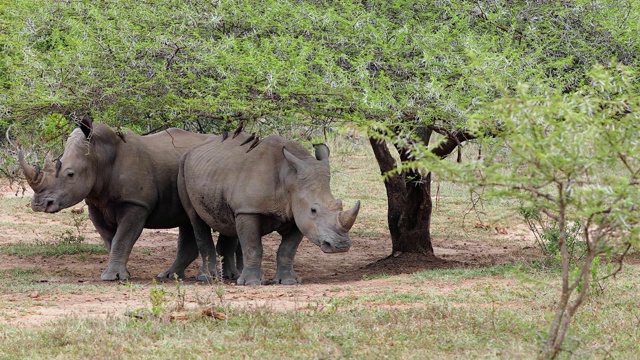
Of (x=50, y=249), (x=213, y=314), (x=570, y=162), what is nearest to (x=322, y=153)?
(x=213, y=314)

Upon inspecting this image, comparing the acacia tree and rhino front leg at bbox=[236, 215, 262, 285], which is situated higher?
the acacia tree

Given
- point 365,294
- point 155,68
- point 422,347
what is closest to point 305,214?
point 365,294

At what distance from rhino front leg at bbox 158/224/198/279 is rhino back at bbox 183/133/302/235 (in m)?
0.83

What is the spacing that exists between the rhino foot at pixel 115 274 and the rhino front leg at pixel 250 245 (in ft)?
4.54

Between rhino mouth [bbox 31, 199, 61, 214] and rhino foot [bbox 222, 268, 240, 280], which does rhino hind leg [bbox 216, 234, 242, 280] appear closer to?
rhino foot [bbox 222, 268, 240, 280]

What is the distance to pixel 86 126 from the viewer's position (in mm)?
11008

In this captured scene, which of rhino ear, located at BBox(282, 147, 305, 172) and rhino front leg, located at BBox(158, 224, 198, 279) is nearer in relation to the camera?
rhino ear, located at BBox(282, 147, 305, 172)

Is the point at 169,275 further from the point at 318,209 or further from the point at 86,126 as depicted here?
the point at 318,209

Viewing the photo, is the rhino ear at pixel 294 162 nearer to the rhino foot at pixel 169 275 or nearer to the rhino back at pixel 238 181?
the rhino back at pixel 238 181

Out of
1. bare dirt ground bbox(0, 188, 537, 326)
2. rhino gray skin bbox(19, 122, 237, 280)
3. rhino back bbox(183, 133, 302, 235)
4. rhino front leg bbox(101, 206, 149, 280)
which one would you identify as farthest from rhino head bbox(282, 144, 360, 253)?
rhino front leg bbox(101, 206, 149, 280)

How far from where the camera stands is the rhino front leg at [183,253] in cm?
1163

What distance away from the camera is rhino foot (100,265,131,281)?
10.9 m

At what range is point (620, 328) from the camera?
7.21 metres

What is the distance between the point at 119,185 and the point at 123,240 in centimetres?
63
